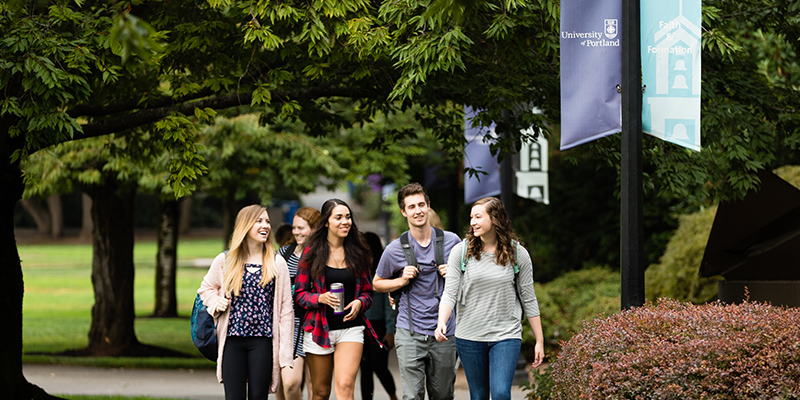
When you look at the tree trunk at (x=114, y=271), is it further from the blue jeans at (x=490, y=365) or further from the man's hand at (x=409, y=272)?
the blue jeans at (x=490, y=365)

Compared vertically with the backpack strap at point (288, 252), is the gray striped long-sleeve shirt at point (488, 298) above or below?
below

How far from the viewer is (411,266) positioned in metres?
6.24

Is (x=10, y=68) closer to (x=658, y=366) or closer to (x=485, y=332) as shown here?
(x=485, y=332)

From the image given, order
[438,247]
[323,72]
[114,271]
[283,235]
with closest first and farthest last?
[438,247], [323,72], [283,235], [114,271]

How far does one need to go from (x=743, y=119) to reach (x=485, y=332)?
11.8ft

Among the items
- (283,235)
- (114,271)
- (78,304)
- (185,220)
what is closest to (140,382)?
(114,271)

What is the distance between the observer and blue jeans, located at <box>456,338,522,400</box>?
5.88 meters

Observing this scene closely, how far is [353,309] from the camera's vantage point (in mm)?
6445

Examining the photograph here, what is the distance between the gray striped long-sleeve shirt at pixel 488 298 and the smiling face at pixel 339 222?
91 cm

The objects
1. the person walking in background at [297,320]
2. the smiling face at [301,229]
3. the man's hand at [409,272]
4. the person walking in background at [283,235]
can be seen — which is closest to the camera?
the man's hand at [409,272]

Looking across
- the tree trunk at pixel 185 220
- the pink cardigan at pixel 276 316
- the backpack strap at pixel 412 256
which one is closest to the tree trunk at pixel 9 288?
the pink cardigan at pixel 276 316

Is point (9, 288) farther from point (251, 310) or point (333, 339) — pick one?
point (333, 339)

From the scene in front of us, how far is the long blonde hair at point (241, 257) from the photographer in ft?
20.4

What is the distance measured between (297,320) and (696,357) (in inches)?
115
